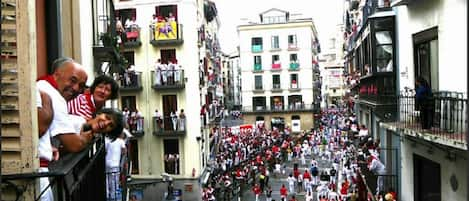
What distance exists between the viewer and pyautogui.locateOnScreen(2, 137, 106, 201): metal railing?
3148 millimetres

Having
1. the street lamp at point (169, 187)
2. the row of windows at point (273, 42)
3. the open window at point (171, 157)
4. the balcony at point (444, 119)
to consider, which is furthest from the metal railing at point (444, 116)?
the row of windows at point (273, 42)

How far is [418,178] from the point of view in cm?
1448

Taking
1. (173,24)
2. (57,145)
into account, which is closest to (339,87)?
(173,24)

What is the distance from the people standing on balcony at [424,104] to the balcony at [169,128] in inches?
870

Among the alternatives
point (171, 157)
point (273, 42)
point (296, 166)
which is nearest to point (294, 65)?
point (273, 42)

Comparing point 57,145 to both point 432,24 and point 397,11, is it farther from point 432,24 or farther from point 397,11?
point 397,11

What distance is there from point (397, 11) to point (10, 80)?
1572 centimetres

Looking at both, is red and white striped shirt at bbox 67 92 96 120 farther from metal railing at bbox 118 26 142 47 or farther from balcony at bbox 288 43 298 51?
balcony at bbox 288 43 298 51

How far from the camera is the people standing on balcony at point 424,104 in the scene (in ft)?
35.2

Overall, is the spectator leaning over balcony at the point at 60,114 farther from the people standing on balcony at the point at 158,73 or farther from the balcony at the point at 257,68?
the balcony at the point at 257,68

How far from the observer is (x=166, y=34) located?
1283 inches

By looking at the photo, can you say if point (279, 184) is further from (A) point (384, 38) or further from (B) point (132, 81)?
(A) point (384, 38)

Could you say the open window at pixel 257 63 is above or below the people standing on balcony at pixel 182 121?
above

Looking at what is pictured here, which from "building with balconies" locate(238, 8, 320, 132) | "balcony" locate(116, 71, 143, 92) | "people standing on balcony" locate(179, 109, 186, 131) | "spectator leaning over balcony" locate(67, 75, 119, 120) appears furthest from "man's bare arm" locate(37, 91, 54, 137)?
"building with balconies" locate(238, 8, 320, 132)
